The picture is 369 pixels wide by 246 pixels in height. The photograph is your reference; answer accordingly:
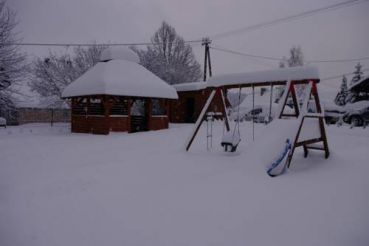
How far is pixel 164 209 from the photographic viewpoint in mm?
4199

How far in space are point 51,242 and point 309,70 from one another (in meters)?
6.74

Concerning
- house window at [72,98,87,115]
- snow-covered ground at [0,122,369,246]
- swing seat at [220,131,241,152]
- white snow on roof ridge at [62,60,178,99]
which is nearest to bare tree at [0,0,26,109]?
white snow on roof ridge at [62,60,178,99]

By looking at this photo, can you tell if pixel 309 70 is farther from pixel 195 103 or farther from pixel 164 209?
pixel 195 103

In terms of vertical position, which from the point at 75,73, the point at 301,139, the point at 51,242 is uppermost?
the point at 75,73

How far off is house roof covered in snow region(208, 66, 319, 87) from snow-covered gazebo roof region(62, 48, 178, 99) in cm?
815

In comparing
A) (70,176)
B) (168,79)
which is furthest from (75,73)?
(70,176)

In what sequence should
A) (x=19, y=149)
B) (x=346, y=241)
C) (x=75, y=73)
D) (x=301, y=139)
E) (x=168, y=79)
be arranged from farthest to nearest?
1. (x=168, y=79)
2. (x=75, y=73)
3. (x=19, y=149)
4. (x=301, y=139)
5. (x=346, y=241)

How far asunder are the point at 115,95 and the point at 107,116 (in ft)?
4.09

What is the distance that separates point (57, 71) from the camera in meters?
29.8

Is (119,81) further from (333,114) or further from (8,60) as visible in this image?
(333,114)

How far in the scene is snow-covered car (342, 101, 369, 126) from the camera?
17266mm

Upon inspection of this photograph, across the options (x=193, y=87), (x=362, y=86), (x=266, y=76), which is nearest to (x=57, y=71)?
(x=193, y=87)

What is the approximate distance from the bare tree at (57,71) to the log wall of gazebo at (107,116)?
11.6 meters

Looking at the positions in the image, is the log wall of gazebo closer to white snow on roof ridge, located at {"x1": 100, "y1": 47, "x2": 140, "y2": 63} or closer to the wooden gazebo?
the wooden gazebo
